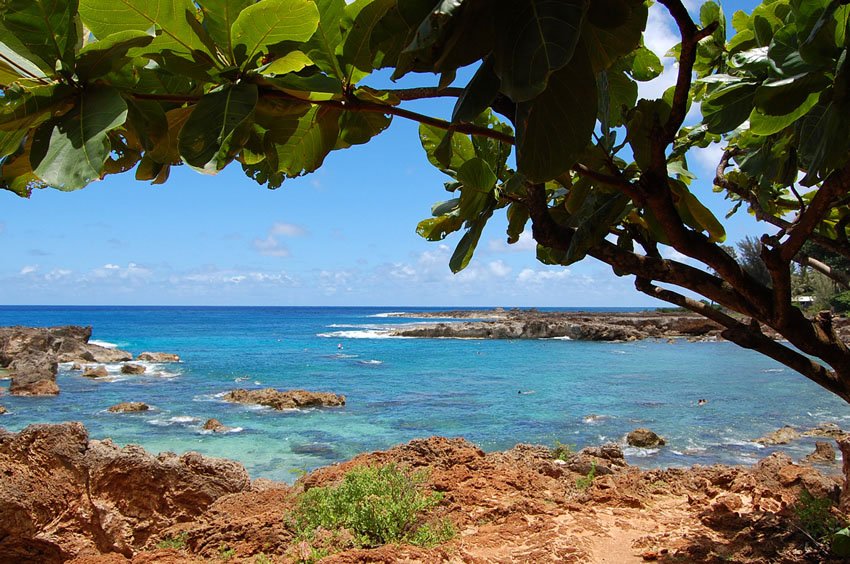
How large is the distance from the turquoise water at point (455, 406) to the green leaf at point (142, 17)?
920cm

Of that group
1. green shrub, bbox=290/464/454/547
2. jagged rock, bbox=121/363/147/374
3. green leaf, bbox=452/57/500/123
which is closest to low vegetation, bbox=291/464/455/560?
green shrub, bbox=290/464/454/547

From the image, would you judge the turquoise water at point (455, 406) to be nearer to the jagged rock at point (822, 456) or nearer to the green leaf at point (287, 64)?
the jagged rock at point (822, 456)

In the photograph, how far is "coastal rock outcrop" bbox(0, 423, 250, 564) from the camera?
394cm

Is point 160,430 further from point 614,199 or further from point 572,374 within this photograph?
point 572,374

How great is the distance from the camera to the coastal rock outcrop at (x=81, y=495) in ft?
12.9

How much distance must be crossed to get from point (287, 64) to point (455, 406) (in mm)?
15639

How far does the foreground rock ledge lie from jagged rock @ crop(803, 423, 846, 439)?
7.48m

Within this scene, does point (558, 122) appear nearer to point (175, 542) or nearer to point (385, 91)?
point (385, 91)

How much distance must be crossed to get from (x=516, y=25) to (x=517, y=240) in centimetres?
125

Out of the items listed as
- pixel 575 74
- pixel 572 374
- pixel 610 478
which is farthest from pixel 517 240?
pixel 572 374

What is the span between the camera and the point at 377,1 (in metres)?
0.82

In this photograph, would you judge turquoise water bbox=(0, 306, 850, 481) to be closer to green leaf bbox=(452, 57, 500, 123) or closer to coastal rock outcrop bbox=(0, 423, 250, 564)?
coastal rock outcrop bbox=(0, 423, 250, 564)

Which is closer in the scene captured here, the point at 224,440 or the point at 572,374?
the point at 224,440

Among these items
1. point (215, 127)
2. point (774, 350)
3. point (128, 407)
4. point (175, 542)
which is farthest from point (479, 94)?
point (128, 407)
